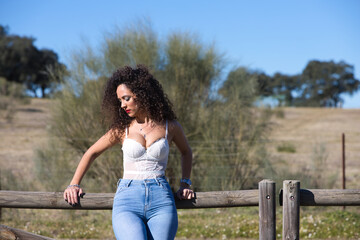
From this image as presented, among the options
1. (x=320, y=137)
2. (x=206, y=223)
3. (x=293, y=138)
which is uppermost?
(x=293, y=138)

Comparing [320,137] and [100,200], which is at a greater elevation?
[320,137]

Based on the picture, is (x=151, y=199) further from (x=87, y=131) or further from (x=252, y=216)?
(x=87, y=131)

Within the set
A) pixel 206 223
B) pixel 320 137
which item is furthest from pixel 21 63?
pixel 206 223

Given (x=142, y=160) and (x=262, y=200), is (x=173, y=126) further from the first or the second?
(x=262, y=200)

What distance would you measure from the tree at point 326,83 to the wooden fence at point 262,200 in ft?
171

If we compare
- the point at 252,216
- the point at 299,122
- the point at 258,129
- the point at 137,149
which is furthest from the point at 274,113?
the point at 299,122

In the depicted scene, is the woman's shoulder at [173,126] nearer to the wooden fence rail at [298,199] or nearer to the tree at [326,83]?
the wooden fence rail at [298,199]

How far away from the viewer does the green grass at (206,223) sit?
19.0 ft

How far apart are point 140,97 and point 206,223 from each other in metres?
4.16

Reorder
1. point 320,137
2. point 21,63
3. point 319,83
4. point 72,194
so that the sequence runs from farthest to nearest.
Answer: point 319,83, point 21,63, point 320,137, point 72,194

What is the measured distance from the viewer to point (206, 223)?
256 inches

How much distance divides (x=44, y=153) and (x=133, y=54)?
114 inches

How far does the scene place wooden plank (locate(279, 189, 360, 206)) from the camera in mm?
3012

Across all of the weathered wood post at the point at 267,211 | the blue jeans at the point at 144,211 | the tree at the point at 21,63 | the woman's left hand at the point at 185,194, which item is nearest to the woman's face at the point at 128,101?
the blue jeans at the point at 144,211
